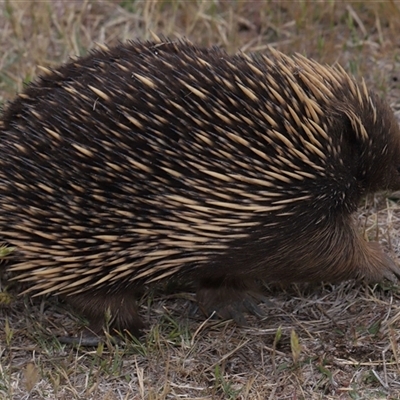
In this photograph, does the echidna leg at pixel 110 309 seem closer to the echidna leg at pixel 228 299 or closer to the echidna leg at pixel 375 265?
the echidna leg at pixel 228 299

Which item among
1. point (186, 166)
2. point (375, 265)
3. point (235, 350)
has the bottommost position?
point (235, 350)

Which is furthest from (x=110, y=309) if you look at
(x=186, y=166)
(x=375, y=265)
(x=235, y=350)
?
(x=375, y=265)

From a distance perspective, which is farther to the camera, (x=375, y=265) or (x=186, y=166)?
(x=375, y=265)

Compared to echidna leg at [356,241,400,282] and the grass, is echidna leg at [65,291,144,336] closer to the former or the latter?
the grass

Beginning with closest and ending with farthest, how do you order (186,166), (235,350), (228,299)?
(186,166)
(235,350)
(228,299)

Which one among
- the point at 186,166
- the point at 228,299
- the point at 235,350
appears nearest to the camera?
the point at 186,166

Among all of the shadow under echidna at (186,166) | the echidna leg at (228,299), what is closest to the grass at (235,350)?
the echidna leg at (228,299)

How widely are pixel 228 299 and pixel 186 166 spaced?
0.82 m

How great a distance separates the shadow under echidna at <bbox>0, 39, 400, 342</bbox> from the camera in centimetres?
293

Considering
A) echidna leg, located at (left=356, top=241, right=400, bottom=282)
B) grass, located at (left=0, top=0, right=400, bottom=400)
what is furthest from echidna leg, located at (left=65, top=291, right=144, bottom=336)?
echidna leg, located at (left=356, top=241, right=400, bottom=282)

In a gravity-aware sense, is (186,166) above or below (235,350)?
→ above

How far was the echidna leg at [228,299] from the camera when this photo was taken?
137 inches

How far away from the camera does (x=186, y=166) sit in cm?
292

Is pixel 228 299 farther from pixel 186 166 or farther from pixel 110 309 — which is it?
pixel 186 166
